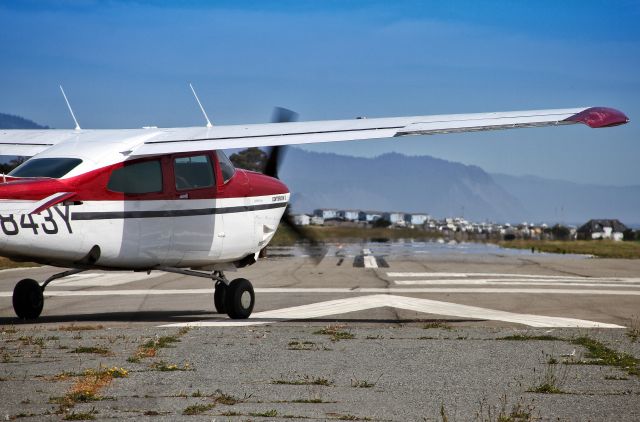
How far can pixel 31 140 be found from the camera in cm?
1834

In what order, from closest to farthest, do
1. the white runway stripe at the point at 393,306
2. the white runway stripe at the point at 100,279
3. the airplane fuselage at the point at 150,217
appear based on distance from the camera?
the airplane fuselage at the point at 150,217 < the white runway stripe at the point at 393,306 < the white runway stripe at the point at 100,279

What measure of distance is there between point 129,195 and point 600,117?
755 cm

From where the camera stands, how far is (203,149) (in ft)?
53.5

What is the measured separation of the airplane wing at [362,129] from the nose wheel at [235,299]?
119 inches

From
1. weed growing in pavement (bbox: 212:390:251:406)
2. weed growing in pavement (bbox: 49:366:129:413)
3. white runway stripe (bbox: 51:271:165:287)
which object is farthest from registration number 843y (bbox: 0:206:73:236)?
white runway stripe (bbox: 51:271:165:287)

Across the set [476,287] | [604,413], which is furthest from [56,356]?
[476,287]

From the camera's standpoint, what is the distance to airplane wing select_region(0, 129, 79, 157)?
17.8m

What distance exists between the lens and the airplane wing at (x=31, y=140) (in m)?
17.8

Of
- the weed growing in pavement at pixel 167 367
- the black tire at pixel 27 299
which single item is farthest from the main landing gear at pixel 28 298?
the weed growing in pavement at pixel 167 367

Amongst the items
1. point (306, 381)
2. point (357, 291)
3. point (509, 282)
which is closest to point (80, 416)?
point (306, 381)

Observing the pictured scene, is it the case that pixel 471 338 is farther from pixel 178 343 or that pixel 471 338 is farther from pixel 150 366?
pixel 150 366

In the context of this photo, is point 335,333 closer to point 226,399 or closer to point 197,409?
point 226,399

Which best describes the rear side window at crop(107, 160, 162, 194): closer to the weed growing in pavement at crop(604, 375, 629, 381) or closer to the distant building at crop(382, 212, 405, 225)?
the weed growing in pavement at crop(604, 375, 629, 381)

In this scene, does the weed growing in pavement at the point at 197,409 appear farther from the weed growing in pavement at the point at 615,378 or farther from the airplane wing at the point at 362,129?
the airplane wing at the point at 362,129
